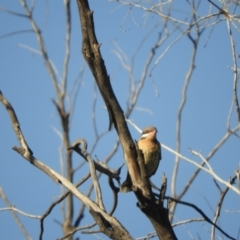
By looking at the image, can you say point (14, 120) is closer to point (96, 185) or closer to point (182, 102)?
point (96, 185)

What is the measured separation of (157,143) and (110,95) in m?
1.80

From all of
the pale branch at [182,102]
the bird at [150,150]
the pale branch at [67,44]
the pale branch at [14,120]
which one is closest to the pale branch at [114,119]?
the pale branch at [14,120]

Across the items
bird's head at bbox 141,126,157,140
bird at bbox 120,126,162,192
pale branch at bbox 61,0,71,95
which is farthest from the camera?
pale branch at bbox 61,0,71,95

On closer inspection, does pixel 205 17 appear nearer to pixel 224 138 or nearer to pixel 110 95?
pixel 110 95

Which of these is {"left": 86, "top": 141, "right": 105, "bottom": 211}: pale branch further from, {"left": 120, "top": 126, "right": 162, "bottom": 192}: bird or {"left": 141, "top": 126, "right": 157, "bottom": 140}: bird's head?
{"left": 141, "top": 126, "right": 157, "bottom": 140}: bird's head

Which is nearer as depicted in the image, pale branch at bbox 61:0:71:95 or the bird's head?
the bird's head

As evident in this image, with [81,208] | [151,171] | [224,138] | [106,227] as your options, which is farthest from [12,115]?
[81,208]

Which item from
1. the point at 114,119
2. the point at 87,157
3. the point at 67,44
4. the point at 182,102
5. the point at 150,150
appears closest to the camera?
the point at 114,119

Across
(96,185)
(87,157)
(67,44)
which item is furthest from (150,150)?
(67,44)

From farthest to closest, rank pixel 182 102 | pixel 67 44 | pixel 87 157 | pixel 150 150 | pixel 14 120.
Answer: pixel 67 44
pixel 182 102
pixel 150 150
pixel 14 120
pixel 87 157

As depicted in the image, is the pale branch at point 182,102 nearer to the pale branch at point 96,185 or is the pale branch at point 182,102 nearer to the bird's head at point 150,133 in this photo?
the bird's head at point 150,133

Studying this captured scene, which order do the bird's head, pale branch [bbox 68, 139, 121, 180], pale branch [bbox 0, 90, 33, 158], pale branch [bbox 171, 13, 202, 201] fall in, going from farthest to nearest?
pale branch [bbox 171, 13, 202, 201], the bird's head, pale branch [bbox 0, 90, 33, 158], pale branch [bbox 68, 139, 121, 180]

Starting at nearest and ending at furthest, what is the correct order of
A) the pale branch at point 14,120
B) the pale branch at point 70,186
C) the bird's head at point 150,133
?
the pale branch at point 70,186 < the pale branch at point 14,120 < the bird's head at point 150,133

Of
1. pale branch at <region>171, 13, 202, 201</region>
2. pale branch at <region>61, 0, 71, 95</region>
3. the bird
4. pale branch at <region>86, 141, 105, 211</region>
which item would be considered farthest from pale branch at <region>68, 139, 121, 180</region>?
pale branch at <region>61, 0, 71, 95</region>
